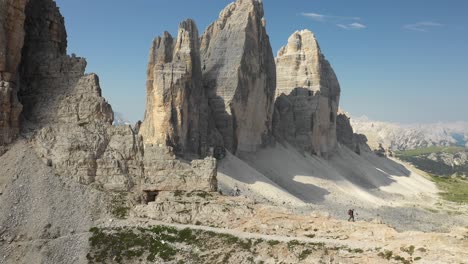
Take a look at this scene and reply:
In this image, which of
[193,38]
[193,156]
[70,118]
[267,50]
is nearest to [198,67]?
[193,38]

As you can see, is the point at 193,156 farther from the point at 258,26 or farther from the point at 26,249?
the point at 26,249

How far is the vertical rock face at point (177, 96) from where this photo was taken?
2405 inches

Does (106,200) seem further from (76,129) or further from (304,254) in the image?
(304,254)

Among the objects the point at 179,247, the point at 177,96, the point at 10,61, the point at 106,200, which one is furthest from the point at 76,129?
the point at 177,96

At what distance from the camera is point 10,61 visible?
101 ft

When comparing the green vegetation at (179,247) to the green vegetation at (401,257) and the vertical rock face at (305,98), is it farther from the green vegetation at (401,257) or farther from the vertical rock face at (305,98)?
the vertical rock face at (305,98)

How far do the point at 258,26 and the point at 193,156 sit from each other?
1227 inches

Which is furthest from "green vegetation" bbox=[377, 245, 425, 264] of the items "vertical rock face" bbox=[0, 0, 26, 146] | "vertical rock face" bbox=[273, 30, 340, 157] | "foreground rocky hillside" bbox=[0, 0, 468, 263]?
"vertical rock face" bbox=[273, 30, 340, 157]

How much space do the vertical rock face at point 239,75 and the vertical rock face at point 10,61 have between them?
1763 inches

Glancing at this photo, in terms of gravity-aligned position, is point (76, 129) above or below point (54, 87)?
below

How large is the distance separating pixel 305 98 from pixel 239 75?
3071cm

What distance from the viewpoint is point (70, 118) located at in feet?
107

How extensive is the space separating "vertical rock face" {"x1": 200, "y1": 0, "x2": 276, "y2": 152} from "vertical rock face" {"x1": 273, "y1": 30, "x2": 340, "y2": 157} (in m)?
11.6

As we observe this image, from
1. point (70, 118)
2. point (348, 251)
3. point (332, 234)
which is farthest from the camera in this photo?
point (70, 118)
